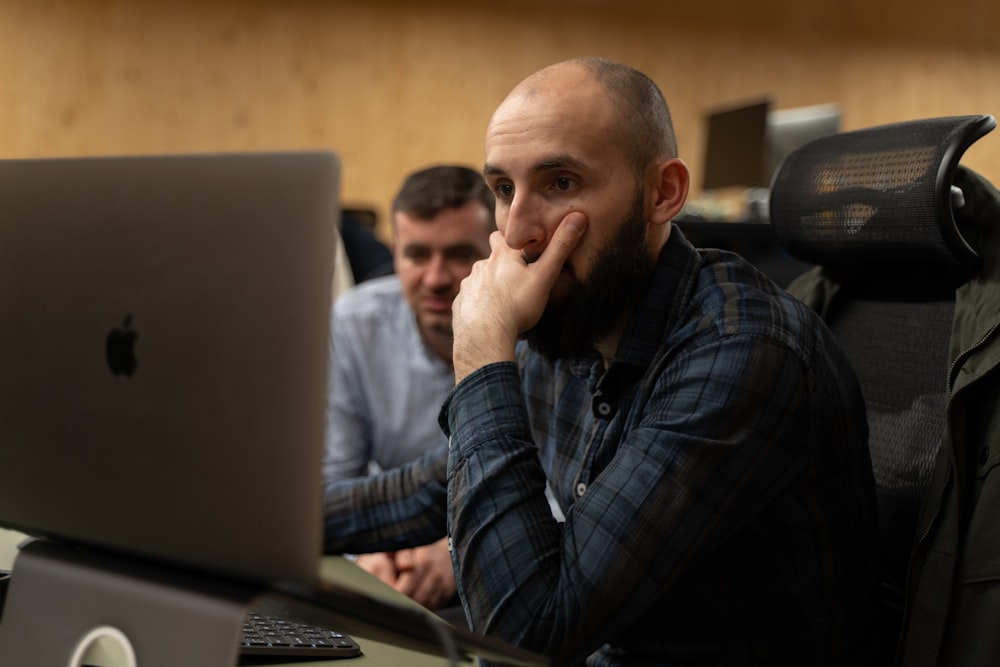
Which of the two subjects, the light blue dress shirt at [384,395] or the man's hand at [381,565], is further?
the light blue dress shirt at [384,395]

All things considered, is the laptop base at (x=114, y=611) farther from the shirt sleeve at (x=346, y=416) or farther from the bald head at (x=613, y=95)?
the shirt sleeve at (x=346, y=416)

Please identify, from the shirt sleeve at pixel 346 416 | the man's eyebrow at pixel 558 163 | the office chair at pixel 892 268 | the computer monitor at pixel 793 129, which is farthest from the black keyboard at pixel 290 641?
the computer monitor at pixel 793 129

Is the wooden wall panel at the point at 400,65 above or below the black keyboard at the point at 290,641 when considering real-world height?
above

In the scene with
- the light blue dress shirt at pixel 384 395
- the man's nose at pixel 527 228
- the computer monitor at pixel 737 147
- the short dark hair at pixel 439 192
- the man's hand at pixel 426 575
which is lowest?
the man's hand at pixel 426 575

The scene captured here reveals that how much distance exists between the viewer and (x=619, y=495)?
0.97 meters

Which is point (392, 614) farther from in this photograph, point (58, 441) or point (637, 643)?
point (637, 643)

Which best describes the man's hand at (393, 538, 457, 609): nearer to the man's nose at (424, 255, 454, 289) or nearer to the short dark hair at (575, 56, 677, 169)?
the short dark hair at (575, 56, 677, 169)

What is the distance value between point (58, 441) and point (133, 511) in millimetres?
96

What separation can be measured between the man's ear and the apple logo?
27.2 inches

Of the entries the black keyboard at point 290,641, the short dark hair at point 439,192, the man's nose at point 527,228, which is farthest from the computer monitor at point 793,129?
the black keyboard at point 290,641

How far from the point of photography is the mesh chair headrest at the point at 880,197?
3.85ft

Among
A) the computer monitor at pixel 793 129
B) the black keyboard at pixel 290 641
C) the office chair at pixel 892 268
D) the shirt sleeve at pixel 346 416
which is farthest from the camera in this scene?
the computer monitor at pixel 793 129

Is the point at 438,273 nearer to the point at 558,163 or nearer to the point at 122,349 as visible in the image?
the point at 558,163

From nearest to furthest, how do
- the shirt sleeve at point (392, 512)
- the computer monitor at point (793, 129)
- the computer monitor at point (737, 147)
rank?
the shirt sleeve at point (392, 512) < the computer monitor at point (737, 147) < the computer monitor at point (793, 129)
